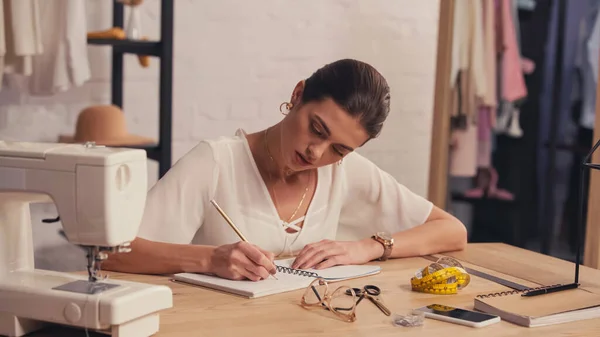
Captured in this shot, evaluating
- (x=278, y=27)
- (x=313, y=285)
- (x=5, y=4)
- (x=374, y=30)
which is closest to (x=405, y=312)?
(x=313, y=285)

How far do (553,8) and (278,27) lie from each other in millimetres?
1435

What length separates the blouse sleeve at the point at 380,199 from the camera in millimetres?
2574

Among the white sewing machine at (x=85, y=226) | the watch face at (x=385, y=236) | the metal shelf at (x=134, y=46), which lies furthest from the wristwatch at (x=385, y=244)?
the metal shelf at (x=134, y=46)

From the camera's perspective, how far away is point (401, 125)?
183 inches

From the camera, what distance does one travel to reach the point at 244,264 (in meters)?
1.93

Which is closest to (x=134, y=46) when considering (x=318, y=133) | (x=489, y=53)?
(x=318, y=133)

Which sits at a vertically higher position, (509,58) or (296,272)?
(509,58)

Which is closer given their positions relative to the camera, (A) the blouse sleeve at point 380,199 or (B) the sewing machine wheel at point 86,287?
(B) the sewing machine wheel at point 86,287

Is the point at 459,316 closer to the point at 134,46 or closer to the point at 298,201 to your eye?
the point at 298,201

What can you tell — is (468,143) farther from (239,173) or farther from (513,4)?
(239,173)

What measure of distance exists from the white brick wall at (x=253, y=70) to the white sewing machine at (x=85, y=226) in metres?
2.08

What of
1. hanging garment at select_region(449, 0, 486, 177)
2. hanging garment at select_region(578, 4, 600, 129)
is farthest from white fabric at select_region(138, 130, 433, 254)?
hanging garment at select_region(578, 4, 600, 129)

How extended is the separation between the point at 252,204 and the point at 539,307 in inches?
34.2

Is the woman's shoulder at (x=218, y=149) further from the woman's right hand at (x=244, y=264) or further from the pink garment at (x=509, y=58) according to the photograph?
the pink garment at (x=509, y=58)
